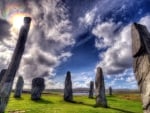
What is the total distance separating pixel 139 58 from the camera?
38.5ft

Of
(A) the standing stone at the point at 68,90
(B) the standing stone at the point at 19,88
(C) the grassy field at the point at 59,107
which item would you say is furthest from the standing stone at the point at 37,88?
(B) the standing stone at the point at 19,88

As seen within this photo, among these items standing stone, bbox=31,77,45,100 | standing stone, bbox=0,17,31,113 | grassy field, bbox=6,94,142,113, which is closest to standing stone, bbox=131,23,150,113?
standing stone, bbox=0,17,31,113

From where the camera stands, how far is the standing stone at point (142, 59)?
11203 millimetres

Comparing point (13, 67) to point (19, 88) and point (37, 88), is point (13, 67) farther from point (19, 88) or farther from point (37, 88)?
point (19, 88)

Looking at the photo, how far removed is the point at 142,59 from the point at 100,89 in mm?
24454

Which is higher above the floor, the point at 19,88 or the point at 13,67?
the point at 19,88

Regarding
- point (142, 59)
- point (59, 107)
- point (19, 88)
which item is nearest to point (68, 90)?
point (19, 88)

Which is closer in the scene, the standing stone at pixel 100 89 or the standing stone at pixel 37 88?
the standing stone at pixel 100 89

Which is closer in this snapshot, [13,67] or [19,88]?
[13,67]

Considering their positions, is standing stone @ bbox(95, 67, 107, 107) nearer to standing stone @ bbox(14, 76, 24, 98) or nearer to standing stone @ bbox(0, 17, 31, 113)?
standing stone @ bbox(14, 76, 24, 98)

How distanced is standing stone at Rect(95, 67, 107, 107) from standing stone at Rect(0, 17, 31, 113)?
706 inches

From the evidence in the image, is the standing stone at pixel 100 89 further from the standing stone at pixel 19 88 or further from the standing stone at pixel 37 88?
the standing stone at pixel 19 88

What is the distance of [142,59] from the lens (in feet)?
37.8

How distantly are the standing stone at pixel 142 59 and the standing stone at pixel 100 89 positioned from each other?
23120mm
